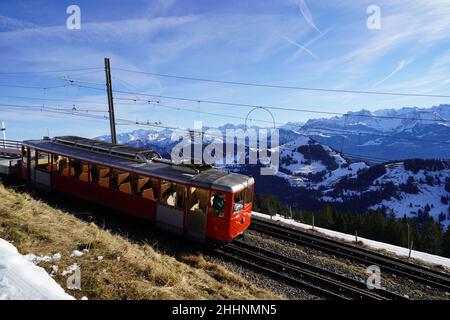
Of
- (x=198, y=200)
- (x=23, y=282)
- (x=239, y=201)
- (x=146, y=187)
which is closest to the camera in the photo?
(x=23, y=282)

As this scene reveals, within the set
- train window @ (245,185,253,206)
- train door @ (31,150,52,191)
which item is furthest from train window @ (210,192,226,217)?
train door @ (31,150,52,191)

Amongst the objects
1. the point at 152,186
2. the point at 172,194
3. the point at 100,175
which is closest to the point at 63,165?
the point at 100,175

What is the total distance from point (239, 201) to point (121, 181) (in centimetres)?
638

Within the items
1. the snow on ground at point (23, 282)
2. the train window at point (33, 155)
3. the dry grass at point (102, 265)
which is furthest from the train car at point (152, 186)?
the snow on ground at point (23, 282)

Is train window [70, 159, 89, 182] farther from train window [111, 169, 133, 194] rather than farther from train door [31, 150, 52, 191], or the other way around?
train door [31, 150, 52, 191]

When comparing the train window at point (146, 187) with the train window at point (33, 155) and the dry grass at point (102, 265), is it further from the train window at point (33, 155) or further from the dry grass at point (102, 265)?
the train window at point (33, 155)

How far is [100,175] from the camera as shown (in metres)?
17.0

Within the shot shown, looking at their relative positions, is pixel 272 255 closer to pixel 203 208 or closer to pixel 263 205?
pixel 203 208

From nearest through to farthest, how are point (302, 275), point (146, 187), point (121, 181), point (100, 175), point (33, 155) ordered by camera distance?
point (302, 275) < point (146, 187) < point (121, 181) < point (100, 175) < point (33, 155)

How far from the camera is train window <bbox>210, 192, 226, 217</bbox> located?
521 inches

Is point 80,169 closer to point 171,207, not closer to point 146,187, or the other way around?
point 146,187

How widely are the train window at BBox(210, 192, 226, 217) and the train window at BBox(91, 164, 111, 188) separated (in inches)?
256

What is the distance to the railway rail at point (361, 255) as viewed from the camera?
13391 mm
